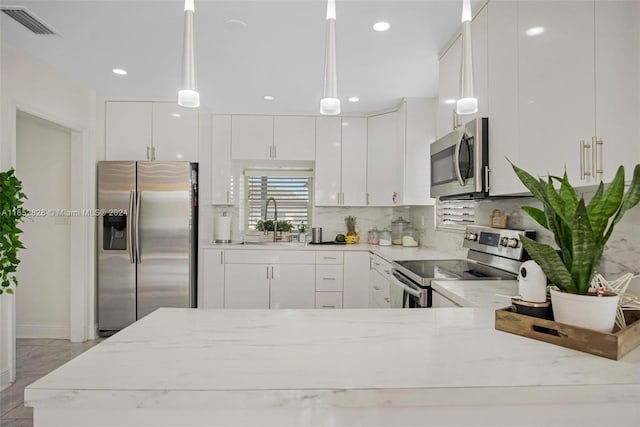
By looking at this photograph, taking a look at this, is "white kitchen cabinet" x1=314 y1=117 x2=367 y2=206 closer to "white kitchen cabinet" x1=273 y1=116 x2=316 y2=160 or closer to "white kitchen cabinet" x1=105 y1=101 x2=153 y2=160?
"white kitchen cabinet" x1=273 y1=116 x2=316 y2=160

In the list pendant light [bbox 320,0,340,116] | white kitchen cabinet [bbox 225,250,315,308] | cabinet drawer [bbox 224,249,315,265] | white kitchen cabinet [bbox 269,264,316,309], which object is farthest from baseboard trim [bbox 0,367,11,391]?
pendant light [bbox 320,0,340,116]

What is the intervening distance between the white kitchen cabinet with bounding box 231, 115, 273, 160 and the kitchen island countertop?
3437 millimetres

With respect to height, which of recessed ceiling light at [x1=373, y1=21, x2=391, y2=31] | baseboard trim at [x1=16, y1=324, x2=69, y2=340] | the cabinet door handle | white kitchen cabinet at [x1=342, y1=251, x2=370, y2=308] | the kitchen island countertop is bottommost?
baseboard trim at [x1=16, y1=324, x2=69, y2=340]

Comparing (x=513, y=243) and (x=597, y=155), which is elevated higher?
(x=597, y=155)

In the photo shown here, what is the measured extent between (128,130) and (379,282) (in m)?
3.12

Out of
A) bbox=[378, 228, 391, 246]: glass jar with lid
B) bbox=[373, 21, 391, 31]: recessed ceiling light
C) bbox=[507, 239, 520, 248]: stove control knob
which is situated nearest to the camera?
bbox=[507, 239, 520, 248]: stove control knob

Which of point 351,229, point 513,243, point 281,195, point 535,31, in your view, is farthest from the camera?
point 281,195

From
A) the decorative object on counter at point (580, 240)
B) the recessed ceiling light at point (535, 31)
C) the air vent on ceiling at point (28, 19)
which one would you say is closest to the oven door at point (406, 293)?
the decorative object on counter at point (580, 240)

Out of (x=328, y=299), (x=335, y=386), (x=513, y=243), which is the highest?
(x=513, y=243)

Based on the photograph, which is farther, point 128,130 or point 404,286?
point 128,130

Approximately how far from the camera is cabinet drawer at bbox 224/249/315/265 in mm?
3908

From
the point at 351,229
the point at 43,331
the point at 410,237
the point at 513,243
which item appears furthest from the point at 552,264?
the point at 43,331

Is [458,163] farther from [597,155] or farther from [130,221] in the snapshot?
[130,221]

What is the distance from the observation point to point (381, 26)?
7.23 feet
